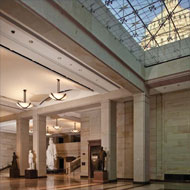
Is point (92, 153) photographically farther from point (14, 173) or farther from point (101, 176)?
→ point (14, 173)

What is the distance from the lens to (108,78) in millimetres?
10664

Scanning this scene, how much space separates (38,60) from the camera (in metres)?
A: 9.84

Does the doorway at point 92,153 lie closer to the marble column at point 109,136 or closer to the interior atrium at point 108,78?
the interior atrium at point 108,78

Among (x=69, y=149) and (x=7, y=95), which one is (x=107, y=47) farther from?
(x=69, y=149)

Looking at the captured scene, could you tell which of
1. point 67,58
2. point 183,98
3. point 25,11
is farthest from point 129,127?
point 25,11

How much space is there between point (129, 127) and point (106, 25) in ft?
23.6

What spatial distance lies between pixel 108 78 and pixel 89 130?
725cm

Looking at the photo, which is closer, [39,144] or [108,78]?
[108,78]

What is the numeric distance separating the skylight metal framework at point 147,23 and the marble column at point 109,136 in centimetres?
300

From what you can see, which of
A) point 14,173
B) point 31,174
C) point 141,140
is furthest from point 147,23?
point 14,173

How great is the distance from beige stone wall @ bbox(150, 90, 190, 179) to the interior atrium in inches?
1.9

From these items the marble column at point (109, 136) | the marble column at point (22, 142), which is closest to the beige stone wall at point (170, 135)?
the marble column at point (109, 136)

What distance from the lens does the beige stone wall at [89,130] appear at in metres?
16.7

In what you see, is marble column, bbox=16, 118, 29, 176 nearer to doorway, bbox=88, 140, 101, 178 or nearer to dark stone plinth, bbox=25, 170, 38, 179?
dark stone plinth, bbox=25, 170, 38, 179
